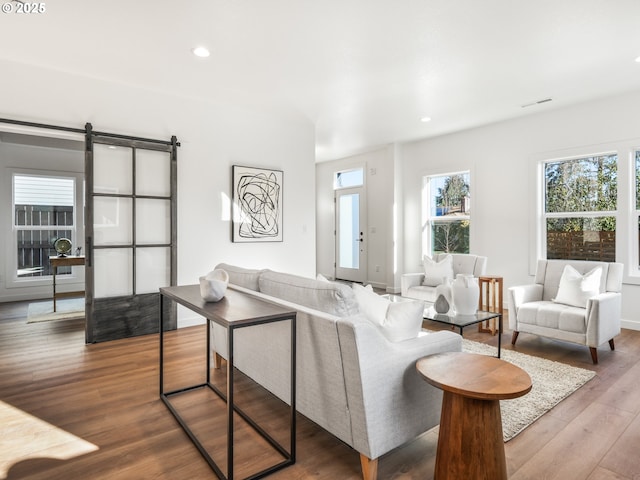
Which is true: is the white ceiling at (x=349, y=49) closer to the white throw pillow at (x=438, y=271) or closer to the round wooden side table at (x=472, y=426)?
the white throw pillow at (x=438, y=271)

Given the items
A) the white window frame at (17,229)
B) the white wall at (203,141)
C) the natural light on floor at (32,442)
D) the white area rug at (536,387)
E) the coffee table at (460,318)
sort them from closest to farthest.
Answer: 1. the natural light on floor at (32,442)
2. the white area rug at (536,387)
3. the coffee table at (460,318)
4. the white wall at (203,141)
5. the white window frame at (17,229)

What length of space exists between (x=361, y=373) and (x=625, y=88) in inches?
181

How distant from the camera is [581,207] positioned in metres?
4.71

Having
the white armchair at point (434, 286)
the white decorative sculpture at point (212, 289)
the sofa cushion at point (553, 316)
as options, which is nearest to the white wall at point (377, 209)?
the white armchair at point (434, 286)

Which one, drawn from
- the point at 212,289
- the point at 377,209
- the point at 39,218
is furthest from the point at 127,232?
the point at 377,209

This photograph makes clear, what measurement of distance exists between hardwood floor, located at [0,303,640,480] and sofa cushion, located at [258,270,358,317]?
731mm

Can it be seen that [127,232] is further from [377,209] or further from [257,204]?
[377,209]

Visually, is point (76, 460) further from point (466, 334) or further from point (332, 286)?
point (466, 334)

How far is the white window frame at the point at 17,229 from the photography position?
5.91 m

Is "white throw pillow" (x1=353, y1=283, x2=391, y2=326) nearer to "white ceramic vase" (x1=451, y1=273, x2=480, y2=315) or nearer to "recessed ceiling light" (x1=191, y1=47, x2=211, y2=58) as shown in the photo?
"white ceramic vase" (x1=451, y1=273, x2=480, y2=315)

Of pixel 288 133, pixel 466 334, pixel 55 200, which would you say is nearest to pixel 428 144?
pixel 288 133

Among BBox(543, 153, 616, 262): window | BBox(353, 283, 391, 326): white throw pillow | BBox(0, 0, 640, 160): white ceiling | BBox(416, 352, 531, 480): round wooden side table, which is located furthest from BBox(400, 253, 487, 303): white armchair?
BBox(416, 352, 531, 480): round wooden side table

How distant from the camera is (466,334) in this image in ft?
13.3

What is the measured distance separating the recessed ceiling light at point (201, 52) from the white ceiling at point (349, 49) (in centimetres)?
6
